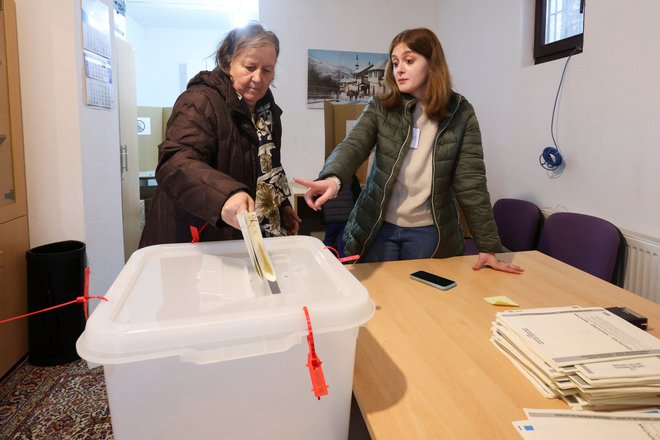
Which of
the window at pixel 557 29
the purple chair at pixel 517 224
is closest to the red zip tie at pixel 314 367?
the purple chair at pixel 517 224

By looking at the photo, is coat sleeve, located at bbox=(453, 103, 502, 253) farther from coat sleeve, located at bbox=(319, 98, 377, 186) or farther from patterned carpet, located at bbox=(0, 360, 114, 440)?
patterned carpet, located at bbox=(0, 360, 114, 440)

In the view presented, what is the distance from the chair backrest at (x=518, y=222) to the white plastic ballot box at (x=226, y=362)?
7.44 ft

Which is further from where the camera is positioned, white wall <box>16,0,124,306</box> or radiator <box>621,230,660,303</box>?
white wall <box>16,0,124,306</box>

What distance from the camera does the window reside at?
2521 millimetres

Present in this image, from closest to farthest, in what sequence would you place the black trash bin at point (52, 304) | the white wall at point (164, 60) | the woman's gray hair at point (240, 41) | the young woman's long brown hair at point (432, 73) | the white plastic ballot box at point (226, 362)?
the white plastic ballot box at point (226, 362) → the woman's gray hair at point (240, 41) → the young woman's long brown hair at point (432, 73) → the black trash bin at point (52, 304) → the white wall at point (164, 60)

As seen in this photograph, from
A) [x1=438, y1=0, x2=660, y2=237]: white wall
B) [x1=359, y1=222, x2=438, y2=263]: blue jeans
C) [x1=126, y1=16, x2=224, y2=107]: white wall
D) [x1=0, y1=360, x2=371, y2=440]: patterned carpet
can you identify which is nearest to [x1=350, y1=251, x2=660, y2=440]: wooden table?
[x1=359, y1=222, x2=438, y2=263]: blue jeans

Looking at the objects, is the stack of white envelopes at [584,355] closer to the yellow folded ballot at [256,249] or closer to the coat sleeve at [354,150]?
the yellow folded ballot at [256,249]

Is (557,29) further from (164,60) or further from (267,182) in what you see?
(164,60)

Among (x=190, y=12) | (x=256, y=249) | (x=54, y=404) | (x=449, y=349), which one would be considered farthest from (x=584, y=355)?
(x=190, y=12)

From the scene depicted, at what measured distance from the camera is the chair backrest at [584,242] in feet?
6.88

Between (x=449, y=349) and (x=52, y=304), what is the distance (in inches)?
84.2

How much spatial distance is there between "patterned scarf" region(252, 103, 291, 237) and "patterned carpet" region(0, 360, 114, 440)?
3.64ft

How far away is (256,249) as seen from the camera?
821mm

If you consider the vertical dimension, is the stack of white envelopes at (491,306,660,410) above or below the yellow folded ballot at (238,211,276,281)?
below
